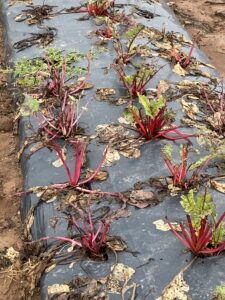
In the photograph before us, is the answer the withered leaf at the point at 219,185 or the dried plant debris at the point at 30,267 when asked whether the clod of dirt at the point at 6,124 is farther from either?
the withered leaf at the point at 219,185

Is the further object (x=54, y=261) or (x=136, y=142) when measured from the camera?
(x=136, y=142)

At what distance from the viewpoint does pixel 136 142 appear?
3389 millimetres

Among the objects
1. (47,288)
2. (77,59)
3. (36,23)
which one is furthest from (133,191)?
(36,23)

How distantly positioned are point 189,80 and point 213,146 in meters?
1.33

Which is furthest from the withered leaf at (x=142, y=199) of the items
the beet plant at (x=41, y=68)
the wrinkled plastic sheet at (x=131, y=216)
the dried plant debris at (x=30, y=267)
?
the beet plant at (x=41, y=68)

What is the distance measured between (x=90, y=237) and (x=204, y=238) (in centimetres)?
59

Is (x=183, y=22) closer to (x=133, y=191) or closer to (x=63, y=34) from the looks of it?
(x=63, y=34)

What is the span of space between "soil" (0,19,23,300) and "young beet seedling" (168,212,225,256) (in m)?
1.04

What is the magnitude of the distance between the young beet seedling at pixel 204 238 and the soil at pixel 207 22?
3.12m

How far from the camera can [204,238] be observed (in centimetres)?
249

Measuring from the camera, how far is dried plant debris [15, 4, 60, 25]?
5.29 metres

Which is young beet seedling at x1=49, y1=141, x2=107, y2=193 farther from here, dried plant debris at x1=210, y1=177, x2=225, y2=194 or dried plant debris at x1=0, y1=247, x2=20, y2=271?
dried plant debris at x1=210, y1=177, x2=225, y2=194

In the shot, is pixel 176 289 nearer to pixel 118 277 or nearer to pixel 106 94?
pixel 118 277

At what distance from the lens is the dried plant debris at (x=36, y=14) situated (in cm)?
529
